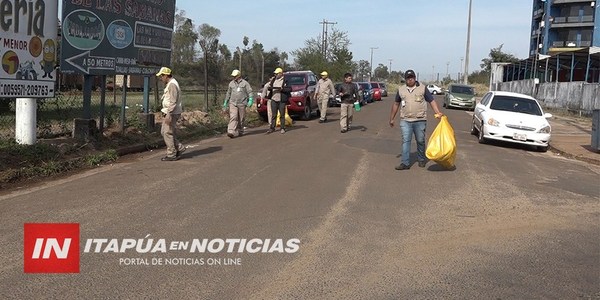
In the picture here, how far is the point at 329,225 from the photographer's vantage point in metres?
6.14

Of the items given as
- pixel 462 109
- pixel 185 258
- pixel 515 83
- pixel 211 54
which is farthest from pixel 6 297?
pixel 515 83

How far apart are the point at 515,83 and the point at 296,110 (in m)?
32.7

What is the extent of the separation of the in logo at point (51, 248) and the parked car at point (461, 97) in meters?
29.7

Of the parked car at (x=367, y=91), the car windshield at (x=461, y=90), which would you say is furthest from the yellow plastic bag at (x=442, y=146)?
the parked car at (x=367, y=91)

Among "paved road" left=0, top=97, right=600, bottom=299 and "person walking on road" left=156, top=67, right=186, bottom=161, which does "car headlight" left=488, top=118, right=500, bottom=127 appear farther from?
"person walking on road" left=156, top=67, right=186, bottom=161

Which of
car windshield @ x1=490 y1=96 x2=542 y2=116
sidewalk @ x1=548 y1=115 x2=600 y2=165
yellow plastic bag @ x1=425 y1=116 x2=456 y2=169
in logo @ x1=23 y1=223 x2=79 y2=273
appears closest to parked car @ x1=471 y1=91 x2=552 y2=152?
car windshield @ x1=490 y1=96 x2=542 y2=116

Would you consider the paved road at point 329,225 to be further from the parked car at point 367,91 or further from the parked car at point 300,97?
the parked car at point 367,91

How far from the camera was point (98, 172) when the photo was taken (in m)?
9.34

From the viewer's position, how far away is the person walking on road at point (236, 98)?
14391 millimetres

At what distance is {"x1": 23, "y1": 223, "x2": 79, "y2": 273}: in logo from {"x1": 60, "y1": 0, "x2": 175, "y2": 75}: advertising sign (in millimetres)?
5384

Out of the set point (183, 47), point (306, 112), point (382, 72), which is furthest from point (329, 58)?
point (382, 72)

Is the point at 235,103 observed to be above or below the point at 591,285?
above

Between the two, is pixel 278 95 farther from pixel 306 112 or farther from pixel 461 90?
pixel 461 90

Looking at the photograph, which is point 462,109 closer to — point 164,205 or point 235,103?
point 235,103
